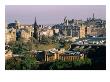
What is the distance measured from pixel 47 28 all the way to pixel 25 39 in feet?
0.84

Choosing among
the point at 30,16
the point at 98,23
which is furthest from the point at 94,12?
the point at 30,16

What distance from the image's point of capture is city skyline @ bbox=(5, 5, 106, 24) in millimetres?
8156

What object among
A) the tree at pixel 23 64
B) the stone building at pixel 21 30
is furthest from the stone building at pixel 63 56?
the stone building at pixel 21 30

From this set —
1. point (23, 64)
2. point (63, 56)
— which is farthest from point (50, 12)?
point (23, 64)

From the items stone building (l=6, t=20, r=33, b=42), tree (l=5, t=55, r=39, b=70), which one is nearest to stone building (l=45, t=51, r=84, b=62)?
tree (l=5, t=55, r=39, b=70)

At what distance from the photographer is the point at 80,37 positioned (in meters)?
8.20

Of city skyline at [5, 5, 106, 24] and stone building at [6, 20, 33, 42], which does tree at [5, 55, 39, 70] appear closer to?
stone building at [6, 20, 33, 42]

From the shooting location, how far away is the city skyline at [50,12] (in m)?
8.16

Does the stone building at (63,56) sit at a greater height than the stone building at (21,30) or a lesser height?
lesser

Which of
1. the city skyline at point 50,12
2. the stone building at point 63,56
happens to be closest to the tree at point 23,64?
the stone building at point 63,56

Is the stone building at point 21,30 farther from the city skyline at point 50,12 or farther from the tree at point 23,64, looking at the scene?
the tree at point 23,64

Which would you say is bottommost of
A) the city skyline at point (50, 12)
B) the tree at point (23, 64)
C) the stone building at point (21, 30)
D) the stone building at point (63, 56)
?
the tree at point (23, 64)
